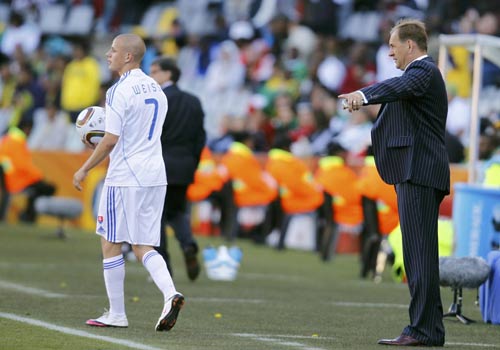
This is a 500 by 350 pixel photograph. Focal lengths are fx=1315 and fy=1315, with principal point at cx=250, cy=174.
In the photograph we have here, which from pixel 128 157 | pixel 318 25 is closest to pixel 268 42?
pixel 318 25

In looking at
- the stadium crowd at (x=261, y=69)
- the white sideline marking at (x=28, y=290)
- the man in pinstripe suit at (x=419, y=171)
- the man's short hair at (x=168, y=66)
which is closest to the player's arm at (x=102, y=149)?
the man in pinstripe suit at (x=419, y=171)

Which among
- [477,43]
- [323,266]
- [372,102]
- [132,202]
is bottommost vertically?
[323,266]

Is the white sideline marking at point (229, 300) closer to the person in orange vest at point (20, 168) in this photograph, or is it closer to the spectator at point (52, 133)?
the person in orange vest at point (20, 168)

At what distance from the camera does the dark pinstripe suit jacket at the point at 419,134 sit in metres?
8.64

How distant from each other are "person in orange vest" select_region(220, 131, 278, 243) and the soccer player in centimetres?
1184

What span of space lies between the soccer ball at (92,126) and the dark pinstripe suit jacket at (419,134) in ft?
7.00

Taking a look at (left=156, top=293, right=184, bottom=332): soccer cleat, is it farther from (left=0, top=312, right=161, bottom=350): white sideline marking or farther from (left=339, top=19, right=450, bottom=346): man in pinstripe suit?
(left=339, top=19, right=450, bottom=346): man in pinstripe suit

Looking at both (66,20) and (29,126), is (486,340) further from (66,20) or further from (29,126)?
(66,20)

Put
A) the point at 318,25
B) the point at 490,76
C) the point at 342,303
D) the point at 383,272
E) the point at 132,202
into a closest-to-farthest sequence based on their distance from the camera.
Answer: the point at 132,202, the point at 342,303, the point at 383,272, the point at 490,76, the point at 318,25

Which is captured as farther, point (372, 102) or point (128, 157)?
point (128, 157)

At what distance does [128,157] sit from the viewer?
917cm

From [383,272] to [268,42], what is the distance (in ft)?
38.3

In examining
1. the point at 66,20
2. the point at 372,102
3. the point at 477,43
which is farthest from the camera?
the point at 66,20

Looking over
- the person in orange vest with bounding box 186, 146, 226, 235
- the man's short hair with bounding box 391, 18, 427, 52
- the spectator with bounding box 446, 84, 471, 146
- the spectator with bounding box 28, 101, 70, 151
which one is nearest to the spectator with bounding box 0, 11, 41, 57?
the spectator with bounding box 28, 101, 70, 151
